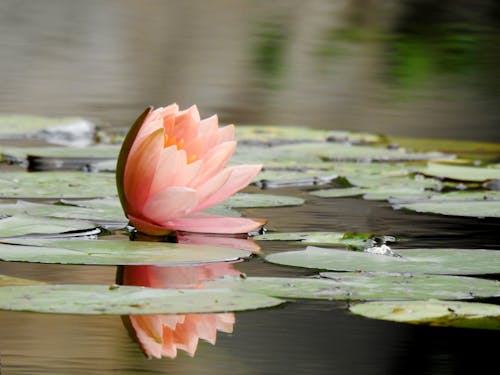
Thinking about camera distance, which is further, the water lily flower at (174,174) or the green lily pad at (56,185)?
the green lily pad at (56,185)

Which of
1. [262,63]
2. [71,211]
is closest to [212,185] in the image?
[71,211]

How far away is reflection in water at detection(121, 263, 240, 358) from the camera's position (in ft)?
3.74

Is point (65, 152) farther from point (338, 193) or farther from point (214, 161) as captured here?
point (214, 161)

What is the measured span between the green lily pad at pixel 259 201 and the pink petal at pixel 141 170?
1.46 ft

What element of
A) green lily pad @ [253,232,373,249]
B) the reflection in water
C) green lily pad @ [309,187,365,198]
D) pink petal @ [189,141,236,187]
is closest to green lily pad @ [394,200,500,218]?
green lily pad @ [309,187,365,198]

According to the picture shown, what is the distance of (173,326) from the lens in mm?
1202

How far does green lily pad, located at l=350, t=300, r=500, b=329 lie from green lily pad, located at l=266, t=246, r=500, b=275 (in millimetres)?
219

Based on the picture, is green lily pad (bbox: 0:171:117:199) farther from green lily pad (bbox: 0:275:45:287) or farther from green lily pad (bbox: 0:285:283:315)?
green lily pad (bbox: 0:285:283:315)

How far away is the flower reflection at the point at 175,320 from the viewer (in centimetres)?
115

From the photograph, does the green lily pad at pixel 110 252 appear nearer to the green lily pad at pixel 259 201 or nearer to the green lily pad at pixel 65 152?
the green lily pad at pixel 259 201

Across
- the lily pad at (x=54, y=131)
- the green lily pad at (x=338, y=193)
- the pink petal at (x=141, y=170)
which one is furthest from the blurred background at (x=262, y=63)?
the pink petal at (x=141, y=170)

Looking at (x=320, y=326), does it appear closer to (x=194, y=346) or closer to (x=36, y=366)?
(x=194, y=346)

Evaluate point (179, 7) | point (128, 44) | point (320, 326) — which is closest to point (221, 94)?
point (128, 44)

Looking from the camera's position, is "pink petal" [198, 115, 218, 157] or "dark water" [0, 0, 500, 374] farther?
"pink petal" [198, 115, 218, 157]
